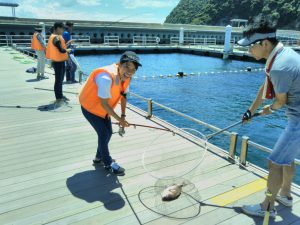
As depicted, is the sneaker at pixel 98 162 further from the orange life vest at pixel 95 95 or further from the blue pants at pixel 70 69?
the blue pants at pixel 70 69

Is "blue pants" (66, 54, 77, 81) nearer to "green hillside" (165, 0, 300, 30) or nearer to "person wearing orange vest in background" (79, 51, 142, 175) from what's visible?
"person wearing orange vest in background" (79, 51, 142, 175)

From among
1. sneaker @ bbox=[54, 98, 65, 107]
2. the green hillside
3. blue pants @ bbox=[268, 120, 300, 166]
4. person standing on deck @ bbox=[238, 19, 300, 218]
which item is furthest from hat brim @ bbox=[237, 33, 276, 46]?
→ the green hillside

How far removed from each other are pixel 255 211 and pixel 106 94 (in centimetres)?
208

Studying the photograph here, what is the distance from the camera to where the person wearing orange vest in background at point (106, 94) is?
3336 millimetres

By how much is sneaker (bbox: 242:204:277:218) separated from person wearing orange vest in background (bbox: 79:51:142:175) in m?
1.66

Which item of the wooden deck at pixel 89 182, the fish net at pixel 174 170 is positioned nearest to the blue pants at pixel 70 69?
the wooden deck at pixel 89 182

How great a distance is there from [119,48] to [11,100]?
26174mm

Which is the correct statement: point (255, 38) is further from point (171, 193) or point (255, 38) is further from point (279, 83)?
point (171, 193)

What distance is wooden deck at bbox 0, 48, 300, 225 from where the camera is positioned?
311 cm

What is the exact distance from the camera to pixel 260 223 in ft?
9.91

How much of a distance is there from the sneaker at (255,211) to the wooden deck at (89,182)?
0.06m

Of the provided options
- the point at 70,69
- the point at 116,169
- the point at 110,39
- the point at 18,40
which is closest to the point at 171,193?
the point at 116,169

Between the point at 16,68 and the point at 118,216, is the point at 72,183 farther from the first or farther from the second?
the point at 16,68

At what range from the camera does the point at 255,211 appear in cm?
311
